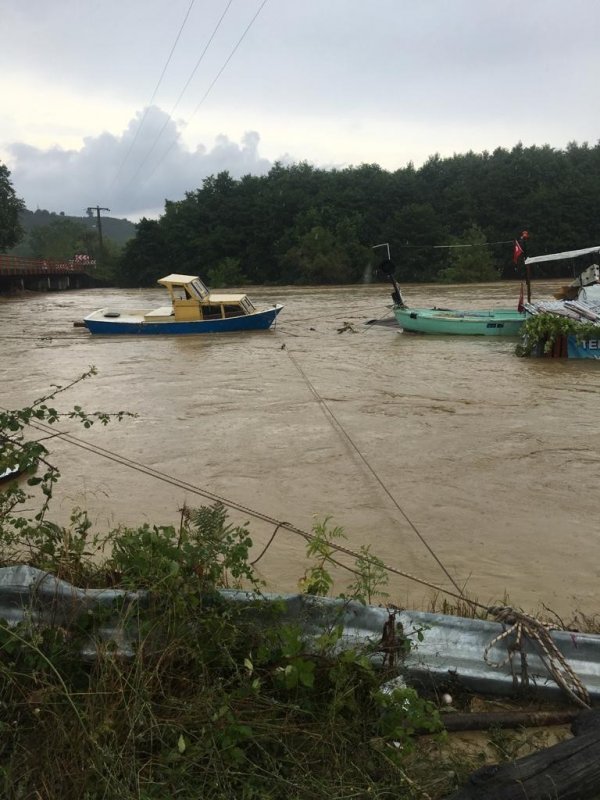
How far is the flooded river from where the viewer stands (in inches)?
221

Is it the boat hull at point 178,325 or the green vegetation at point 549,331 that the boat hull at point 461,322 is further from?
the boat hull at point 178,325

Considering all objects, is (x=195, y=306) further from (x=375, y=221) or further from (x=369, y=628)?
(x=375, y=221)

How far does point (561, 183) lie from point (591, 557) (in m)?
66.1

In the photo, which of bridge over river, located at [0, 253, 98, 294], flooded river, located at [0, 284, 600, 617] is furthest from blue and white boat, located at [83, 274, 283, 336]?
bridge over river, located at [0, 253, 98, 294]

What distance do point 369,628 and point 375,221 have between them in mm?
68393

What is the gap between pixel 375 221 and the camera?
2699 inches

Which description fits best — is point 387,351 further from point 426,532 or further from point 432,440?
point 426,532

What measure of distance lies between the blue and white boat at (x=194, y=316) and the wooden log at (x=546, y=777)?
20.5 meters

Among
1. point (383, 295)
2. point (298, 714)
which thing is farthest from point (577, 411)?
point (383, 295)

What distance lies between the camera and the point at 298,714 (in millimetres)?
2865

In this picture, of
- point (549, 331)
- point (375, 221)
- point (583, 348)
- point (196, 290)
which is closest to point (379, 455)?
point (549, 331)

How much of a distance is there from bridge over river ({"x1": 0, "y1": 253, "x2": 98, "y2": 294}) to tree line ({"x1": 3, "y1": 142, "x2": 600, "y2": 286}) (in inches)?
179

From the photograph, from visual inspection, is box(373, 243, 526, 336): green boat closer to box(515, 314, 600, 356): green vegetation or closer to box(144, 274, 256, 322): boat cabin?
box(515, 314, 600, 356): green vegetation

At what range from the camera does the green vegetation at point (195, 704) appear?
2.51 m
